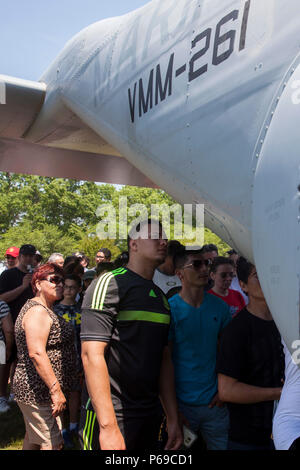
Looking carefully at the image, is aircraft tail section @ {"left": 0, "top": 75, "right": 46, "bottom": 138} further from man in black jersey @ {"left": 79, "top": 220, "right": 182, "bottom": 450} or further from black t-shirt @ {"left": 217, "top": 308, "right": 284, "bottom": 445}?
black t-shirt @ {"left": 217, "top": 308, "right": 284, "bottom": 445}

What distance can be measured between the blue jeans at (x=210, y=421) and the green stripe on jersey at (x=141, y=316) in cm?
85

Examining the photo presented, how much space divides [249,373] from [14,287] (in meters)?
3.69

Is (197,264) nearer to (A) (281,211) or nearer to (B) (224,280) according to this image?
(B) (224,280)

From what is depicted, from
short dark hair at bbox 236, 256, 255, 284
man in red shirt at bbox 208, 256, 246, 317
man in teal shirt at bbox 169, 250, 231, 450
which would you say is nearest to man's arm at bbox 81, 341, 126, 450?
man in teal shirt at bbox 169, 250, 231, 450

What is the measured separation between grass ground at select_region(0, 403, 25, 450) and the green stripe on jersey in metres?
2.68

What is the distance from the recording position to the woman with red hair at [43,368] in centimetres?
294

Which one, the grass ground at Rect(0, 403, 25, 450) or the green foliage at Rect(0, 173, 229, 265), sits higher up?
the green foliage at Rect(0, 173, 229, 265)

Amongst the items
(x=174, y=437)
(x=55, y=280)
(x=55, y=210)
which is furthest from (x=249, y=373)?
(x=55, y=210)

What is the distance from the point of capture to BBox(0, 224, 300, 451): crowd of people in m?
2.19

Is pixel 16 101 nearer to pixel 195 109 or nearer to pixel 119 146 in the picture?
pixel 119 146

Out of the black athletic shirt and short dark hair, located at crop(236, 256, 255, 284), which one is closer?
the black athletic shirt

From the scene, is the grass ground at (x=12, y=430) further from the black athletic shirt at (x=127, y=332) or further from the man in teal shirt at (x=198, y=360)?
the black athletic shirt at (x=127, y=332)

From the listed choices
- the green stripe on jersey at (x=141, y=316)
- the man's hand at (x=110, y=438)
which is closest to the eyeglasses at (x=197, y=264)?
the green stripe on jersey at (x=141, y=316)

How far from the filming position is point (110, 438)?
2020mm
